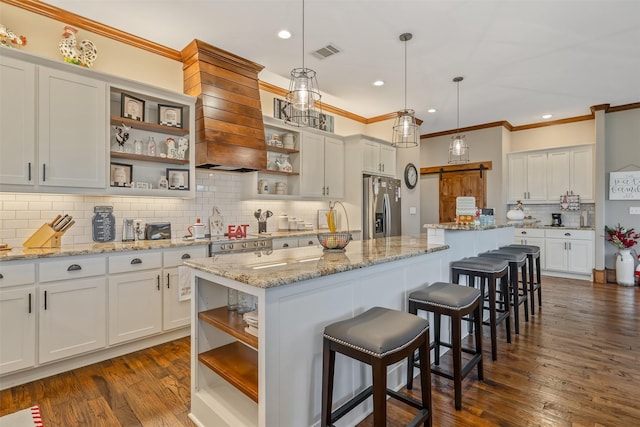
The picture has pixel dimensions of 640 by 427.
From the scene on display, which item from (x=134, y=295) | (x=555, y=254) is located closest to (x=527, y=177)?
(x=555, y=254)

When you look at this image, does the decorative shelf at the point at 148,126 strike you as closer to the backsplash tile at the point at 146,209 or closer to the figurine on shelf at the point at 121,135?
the figurine on shelf at the point at 121,135

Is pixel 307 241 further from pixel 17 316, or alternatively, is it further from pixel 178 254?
pixel 17 316

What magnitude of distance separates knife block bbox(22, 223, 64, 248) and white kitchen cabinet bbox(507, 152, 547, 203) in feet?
23.7

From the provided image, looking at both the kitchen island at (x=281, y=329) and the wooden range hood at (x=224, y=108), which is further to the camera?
the wooden range hood at (x=224, y=108)

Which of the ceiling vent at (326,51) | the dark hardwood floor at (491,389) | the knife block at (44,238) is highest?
the ceiling vent at (326,51)

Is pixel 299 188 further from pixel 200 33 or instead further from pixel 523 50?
pixel 523 50

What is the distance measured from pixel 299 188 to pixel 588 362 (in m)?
3.61

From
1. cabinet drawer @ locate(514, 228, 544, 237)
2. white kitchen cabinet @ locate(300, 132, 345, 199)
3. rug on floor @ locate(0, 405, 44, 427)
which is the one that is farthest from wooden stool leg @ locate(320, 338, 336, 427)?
cabinet drawer @ locate(514, 228, 544, 237)

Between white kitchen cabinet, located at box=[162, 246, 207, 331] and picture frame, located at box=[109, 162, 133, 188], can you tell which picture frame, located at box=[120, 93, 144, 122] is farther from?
white kitchen cabinet, located at box=[162, 246, 207, 331]

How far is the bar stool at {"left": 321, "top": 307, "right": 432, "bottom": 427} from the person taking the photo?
1.39 meters

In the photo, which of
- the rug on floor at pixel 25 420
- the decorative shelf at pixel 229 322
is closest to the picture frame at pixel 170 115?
the decorative shelf at pixel 229 322

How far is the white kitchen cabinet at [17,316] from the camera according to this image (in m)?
2.21

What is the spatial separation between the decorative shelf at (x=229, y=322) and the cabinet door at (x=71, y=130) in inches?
72.4

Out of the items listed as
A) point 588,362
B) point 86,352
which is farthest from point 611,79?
point 86,352
